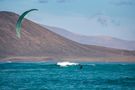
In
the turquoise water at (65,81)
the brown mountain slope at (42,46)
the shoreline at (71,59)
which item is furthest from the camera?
the brown mountain slope at (42,46)

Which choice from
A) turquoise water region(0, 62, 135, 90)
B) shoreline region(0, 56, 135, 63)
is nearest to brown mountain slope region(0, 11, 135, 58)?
shoreline region(0, 56, 135, 63)

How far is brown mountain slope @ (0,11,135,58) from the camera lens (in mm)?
110500

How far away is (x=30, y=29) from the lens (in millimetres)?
129875

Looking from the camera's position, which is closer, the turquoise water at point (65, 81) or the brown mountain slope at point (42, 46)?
the turquoise water at point (65, 81)

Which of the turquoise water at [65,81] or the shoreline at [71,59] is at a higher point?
the turquoise water at [65,81]

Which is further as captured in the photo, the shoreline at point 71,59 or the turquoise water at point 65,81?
the shoreline at point 71,59

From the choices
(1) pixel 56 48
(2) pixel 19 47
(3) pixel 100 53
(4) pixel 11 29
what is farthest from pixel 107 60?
(4) pixel 11 29

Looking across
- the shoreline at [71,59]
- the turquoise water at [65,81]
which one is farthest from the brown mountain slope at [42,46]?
the turquoise water at [65,81]

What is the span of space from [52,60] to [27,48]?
6.65 meters

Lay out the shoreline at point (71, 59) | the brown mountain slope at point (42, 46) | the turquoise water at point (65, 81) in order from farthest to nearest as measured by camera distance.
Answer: the brown mountain slope at point (42, 46)
the shoreline at point (71, 59)
the turquoise water at point (65, 81)

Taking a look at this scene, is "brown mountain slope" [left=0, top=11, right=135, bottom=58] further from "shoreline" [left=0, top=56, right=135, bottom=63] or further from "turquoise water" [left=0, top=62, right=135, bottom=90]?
"turquoise water" [left=0, top=62, right=135, bottom=90]

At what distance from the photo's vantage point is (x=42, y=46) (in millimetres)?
117250

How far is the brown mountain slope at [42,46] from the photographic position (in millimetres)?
110500

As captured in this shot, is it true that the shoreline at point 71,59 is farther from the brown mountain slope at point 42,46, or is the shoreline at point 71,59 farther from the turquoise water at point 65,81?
the turquoise water at point 65,81
